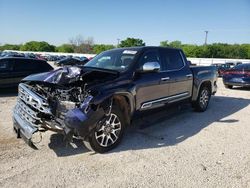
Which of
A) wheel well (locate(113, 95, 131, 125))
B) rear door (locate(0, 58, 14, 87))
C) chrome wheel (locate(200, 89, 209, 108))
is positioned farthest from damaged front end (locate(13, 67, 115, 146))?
rear door (locate(0, 58, 14, 87))

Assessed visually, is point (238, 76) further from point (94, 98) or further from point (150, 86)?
point (94, 98)

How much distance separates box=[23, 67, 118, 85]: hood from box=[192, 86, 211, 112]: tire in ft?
12.1

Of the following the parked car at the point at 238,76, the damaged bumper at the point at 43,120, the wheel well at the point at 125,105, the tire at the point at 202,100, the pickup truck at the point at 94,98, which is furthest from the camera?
the parked car at the point at 238,76

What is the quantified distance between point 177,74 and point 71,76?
2.92m

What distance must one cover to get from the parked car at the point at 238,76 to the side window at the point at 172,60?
8060mm

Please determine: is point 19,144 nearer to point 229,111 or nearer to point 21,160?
point 21,160

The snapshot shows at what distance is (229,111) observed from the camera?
27.2 feet

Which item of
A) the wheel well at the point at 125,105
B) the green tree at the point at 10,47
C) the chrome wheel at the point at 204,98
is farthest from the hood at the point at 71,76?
the green tree at the point at 10,47

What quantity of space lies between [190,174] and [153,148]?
42.8 inches

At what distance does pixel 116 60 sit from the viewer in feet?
18.8

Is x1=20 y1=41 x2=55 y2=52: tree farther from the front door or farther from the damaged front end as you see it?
the damaged front end

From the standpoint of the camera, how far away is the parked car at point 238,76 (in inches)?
534

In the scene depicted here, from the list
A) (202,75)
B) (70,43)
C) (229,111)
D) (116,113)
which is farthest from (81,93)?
(70,43)

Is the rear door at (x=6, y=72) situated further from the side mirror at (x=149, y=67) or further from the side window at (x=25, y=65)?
the side mirror at (x=149, y=67)
